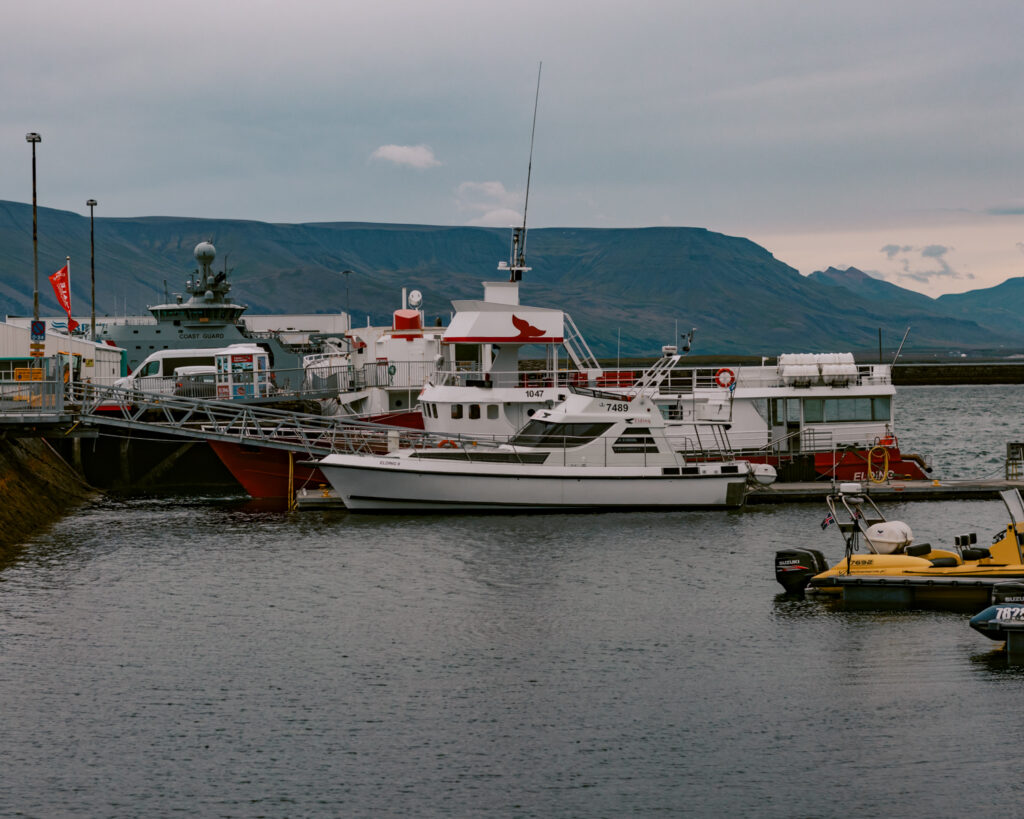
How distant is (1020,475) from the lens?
43.2 meters

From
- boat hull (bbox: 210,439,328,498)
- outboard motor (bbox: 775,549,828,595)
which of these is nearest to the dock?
outboard motor (bbox: 775,549,828,595)

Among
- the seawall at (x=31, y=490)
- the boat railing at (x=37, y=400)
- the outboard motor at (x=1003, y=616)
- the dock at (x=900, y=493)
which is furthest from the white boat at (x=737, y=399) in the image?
the outboard motor at (x=1003, y=616)

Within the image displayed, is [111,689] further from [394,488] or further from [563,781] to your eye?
[394,488]

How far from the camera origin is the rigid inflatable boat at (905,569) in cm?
2502

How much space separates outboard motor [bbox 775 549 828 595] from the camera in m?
27.0

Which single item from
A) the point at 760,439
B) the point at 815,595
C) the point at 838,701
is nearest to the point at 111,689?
the point at 838,701

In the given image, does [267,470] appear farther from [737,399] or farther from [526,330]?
[737,399]

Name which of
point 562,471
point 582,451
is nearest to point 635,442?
point 582,451

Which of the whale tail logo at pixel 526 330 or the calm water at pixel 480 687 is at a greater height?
the whale tail logo at pixel 526 330

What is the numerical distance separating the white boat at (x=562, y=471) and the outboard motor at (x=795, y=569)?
1043 centimetres

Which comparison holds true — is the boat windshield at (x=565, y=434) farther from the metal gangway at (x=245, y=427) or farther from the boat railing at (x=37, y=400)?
the boat railing at (x=37, y=400)

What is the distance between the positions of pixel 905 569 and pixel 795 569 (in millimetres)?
2362

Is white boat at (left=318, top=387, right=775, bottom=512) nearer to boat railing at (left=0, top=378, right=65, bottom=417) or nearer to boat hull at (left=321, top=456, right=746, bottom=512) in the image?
boat hull at (left=321, top=456, right=746, bottom=512)

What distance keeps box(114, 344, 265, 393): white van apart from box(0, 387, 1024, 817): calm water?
2413cm
